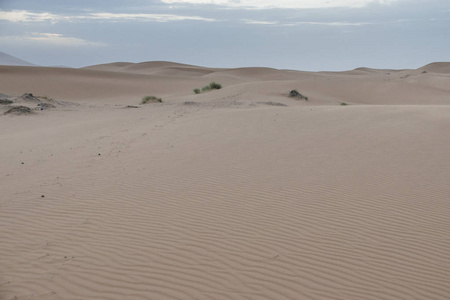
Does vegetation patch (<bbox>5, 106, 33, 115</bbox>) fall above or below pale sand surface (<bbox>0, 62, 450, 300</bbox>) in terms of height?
above

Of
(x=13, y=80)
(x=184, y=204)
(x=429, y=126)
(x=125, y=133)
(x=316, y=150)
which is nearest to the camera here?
(x=184, y=204)

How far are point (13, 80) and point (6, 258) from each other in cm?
3946

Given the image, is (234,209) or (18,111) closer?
(234,209)

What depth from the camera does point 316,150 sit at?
971 cm

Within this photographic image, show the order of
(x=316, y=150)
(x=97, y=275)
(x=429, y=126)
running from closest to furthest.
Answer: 1. (x=97, y=275)
2. (x=316, y=150)
3. (x=429, y=126)

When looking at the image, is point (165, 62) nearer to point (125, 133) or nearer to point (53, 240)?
point (125, 133)

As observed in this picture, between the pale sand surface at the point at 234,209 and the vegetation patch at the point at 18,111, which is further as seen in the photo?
the vegetation patch at the point at 18,111

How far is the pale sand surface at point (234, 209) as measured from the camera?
4.27 m

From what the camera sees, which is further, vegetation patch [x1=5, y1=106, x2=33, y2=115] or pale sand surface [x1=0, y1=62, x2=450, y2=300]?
vegetation patch [x1=5, y1=106, x2=33, y2=115]

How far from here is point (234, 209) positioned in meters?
6.25

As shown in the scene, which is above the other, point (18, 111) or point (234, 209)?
point (18, 111)

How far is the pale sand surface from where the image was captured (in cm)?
427

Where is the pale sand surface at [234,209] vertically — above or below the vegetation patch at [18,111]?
below

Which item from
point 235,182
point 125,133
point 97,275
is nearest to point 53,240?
point 97,275
